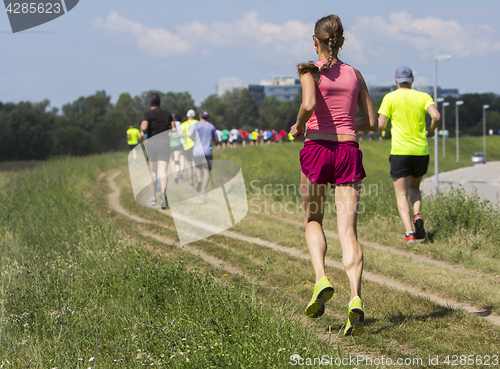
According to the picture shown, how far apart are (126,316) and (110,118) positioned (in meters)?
96.2

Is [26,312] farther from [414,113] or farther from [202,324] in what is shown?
[414,113]

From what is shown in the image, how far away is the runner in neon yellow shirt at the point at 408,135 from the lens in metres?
6.86

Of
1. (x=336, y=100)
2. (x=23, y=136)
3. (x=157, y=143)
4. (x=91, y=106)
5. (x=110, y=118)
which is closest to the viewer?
(x=336, y=100)

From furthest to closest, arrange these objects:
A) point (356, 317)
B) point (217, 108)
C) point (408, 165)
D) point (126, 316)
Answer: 1. point (217, 108)
2. point (408, 165)
3. point (126, 316)
4. point (356, 317)

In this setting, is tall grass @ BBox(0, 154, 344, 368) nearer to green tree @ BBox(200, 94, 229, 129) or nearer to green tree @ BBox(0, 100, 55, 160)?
green tree @ BBox(0, 100, 55, 160)

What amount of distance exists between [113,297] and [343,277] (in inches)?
90.8

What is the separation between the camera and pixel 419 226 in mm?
6918

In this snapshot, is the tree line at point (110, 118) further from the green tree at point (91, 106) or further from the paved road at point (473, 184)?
the paved road at point (473, 184)

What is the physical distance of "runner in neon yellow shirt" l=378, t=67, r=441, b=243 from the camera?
6.86 meters

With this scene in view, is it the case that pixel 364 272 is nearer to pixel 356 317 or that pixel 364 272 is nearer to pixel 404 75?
pixel 356 317

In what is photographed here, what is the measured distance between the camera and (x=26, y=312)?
15.1 ft

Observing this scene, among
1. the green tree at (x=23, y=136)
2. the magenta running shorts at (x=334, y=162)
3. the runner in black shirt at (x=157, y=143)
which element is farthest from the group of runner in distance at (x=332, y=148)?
the green tree at (x=23, y=136)

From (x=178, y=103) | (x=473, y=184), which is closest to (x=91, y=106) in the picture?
(x=178, y=103)

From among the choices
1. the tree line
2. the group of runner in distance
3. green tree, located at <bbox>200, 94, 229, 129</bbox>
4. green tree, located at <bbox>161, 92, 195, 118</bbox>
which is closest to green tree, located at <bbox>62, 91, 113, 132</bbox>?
the tree line
